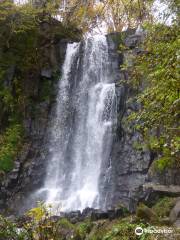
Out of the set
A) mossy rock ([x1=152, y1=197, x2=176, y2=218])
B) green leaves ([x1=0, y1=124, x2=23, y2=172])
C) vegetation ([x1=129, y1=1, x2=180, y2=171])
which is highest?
vegetation ([x1=129, y1=1, x2=180, y2=171])

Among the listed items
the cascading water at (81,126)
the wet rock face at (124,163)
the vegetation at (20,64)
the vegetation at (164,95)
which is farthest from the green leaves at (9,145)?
the vegetation at (164,95)

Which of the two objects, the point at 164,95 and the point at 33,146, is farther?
the point at 33,146

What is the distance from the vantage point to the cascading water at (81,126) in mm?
15492

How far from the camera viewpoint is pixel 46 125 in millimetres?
18109

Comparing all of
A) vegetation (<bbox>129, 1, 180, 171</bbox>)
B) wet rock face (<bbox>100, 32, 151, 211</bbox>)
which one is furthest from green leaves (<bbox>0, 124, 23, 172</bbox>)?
vegetation (<bbox>129, 1, 180, 171</bbox>)

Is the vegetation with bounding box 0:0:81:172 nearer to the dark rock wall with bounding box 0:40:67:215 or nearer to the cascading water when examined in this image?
the dark rock wall with bounding box 0:40:67:215

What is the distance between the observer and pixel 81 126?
1752 centimetres

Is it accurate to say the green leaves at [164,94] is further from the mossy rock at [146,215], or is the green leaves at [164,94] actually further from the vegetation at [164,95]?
the mossy rock at [146,215]

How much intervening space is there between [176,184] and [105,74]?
7.68 metres

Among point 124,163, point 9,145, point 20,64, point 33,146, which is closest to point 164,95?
point 124,163

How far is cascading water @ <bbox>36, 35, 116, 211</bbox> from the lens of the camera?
50.8 feet

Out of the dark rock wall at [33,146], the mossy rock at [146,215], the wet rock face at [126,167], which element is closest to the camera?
the mossy rock at [146,215]

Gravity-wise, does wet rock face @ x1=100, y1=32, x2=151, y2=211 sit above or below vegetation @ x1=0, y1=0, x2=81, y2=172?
below

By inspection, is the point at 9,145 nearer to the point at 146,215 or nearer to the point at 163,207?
the point at 163,207
